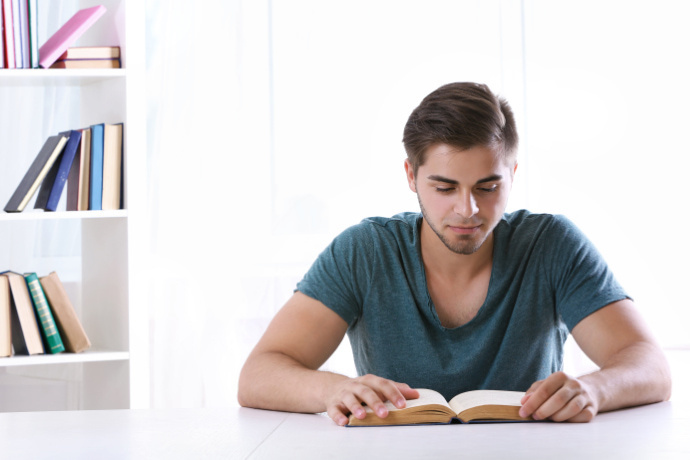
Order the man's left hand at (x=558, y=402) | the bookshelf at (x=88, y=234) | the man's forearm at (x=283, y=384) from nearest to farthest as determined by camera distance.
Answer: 1. the man's left hand at (x=558, y=402)
2. the man's forearm at (x=283, y=384)
3. the bookshelf at (x=88, y=234)

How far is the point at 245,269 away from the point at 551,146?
1.22m

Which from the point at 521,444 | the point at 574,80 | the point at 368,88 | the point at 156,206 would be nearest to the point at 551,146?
the point at 574,80

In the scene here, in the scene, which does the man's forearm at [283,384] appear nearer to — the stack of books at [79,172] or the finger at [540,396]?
the finger at [540,396]

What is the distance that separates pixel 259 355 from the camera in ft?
4.54

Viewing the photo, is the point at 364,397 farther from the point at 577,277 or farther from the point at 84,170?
the point at 84,170

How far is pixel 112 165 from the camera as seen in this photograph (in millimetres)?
2299

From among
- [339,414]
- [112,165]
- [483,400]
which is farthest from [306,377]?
[112,165]

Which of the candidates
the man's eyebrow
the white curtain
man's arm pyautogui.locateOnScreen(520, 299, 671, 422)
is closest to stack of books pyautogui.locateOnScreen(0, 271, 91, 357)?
the white curtain

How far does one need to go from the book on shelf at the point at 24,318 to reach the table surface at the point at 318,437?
1.05 m

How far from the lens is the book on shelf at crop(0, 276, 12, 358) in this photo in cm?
218

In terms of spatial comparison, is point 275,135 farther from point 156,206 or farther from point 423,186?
point 423,186

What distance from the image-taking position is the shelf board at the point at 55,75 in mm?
2225

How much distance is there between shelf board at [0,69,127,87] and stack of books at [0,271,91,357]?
1.91 feet

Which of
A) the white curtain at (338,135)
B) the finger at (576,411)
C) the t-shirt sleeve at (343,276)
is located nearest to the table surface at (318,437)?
the finger at (576,411)
